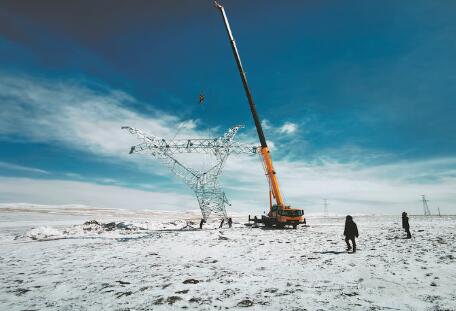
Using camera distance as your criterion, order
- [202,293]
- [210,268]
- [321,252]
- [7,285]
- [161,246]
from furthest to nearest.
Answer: [161,246] → [321,252] → [210,268] → [7,285] → [202,293]

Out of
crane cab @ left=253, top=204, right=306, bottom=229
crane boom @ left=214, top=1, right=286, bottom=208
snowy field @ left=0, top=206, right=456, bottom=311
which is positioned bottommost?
snowy field @ left=0, top=206, right=456, bottom=311

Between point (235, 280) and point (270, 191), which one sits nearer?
point (235, 280)

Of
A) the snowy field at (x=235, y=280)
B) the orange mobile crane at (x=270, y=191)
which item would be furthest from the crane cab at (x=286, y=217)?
the snowy field at (x=235, y=280)

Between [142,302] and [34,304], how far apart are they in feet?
9.51

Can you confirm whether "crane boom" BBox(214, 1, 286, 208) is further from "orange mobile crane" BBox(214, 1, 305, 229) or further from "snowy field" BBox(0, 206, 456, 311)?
"snowy field" BBox(0, 206, 456, 311)

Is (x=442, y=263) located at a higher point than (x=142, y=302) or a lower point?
higher

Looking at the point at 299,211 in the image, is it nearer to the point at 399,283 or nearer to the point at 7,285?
the point at 399,283

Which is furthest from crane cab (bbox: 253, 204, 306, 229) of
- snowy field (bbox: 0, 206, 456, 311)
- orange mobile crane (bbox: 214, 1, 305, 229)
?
snowy field (bbox: 0, 206, 456, 311)

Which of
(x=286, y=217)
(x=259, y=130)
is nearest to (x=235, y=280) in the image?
(x=286, y=217)

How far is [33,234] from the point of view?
23516mm

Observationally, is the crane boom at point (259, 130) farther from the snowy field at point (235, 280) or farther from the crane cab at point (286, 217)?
the snowy field at point (235, 280)

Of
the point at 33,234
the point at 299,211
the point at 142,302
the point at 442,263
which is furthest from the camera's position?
the point at 299,211

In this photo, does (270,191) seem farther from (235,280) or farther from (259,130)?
(235,280)

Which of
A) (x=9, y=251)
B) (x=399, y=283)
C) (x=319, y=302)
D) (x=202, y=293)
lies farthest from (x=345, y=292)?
(x=9, y=251)
